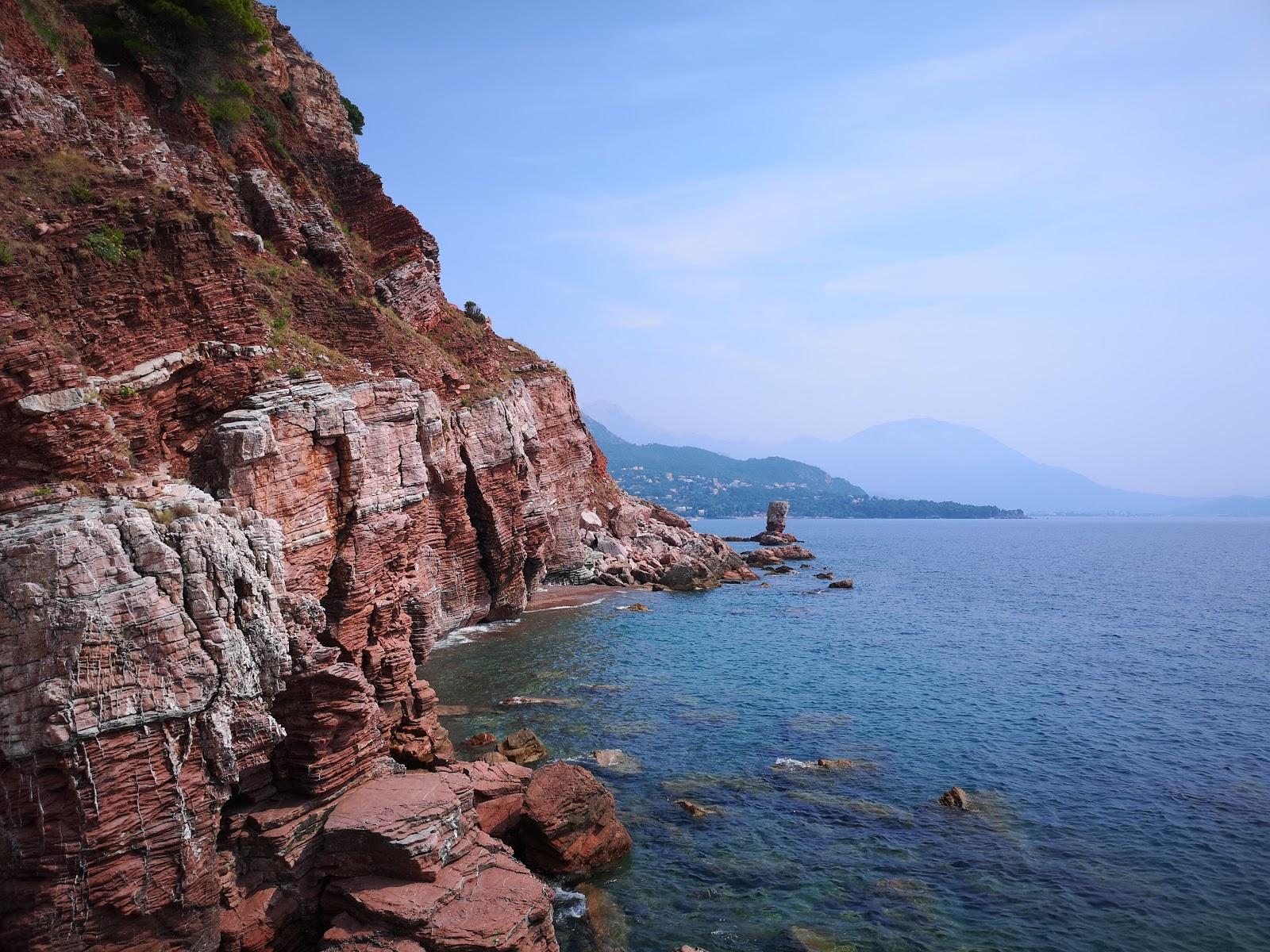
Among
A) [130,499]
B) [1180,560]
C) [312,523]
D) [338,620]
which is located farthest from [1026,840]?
[1180,560]

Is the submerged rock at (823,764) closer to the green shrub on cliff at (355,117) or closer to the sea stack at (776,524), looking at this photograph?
the green shrub on cliff at (355,117)

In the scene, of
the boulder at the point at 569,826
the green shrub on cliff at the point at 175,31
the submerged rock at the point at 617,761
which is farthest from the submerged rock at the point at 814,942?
the green shrub on cliff at the point at 175,31

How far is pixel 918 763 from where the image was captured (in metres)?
27.1

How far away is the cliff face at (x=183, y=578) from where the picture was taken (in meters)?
12.3

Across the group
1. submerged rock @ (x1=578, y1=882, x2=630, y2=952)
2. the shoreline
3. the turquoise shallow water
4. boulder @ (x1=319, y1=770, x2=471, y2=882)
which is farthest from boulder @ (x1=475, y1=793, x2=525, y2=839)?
the shoreline

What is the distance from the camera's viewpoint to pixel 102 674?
1248 centimetres

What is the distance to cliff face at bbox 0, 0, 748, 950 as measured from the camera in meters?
12.3

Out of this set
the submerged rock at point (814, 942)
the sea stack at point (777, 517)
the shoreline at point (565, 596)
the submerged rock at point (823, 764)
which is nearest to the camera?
the submerged rock at point (814, 942)

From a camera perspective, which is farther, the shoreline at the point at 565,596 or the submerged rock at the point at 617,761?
the shoreline at the point at 565,596

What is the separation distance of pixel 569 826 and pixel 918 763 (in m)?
14.7

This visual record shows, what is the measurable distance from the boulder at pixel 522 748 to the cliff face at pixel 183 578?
2.40 meters

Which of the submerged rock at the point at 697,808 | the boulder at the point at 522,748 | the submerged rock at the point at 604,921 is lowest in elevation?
the submerged rock at the point at 604,921

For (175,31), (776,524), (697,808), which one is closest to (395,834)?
(697,808)

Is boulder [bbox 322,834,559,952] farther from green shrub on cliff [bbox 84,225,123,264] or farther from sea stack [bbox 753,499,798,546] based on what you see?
sea stack [bbox 753,499,798,546]
